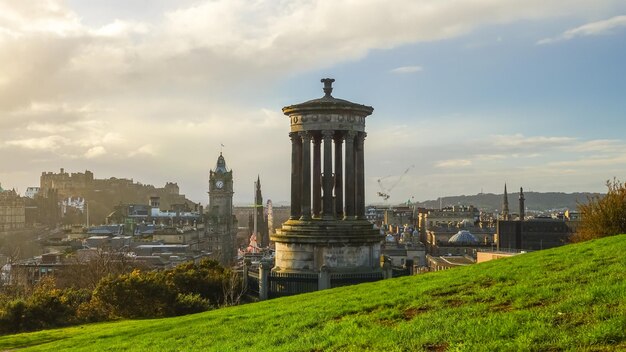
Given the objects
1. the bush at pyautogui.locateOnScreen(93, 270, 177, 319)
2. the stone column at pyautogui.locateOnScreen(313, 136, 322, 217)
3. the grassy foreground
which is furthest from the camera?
the stone column at pyautogui.locateOnScreen(313, 136, 322, 217)

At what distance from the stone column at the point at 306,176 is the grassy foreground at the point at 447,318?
27.1 feet

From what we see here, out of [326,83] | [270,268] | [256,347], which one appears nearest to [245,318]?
[256,347]

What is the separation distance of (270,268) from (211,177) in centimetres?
12417

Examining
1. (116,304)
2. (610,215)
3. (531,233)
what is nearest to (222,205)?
(531,233)

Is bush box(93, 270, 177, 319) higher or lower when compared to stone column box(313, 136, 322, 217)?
lower

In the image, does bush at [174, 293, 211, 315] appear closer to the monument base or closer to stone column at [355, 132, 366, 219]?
the monument base

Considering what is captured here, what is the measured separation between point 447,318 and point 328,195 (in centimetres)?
1552

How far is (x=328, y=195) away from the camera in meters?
26.2

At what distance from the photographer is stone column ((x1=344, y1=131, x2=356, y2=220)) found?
2547 centimetres

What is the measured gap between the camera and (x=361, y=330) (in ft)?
36.8

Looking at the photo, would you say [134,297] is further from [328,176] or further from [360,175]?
[360,175]

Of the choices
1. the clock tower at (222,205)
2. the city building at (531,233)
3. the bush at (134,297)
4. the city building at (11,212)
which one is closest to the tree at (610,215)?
the bush at (134,297)

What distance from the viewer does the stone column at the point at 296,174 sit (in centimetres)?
2612

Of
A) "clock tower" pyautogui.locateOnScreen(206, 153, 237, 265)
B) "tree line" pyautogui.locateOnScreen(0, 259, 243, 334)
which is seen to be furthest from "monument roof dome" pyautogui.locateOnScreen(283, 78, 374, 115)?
"clock tower" pyautogui.locateOnScreen(206, 153, 237, 265)
